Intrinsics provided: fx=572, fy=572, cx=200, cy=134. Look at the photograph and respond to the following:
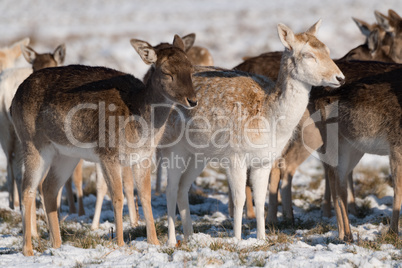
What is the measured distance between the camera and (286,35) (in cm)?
645

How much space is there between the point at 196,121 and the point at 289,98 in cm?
116

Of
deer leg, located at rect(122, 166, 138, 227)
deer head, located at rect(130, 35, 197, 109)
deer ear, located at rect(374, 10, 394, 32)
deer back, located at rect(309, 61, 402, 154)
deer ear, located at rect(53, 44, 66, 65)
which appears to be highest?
deer ear, located at rect(374, 10, 394, 32)

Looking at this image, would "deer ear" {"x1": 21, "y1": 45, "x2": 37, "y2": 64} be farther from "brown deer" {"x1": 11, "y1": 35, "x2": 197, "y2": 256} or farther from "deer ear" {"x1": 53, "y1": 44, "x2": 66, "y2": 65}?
"brown deer" {"x1": 11, "y1": 35, "x2": 197, "y2": 256}

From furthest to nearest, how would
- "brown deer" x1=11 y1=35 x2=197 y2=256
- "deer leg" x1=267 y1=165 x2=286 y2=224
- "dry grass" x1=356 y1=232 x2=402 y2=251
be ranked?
Answer: "deer leg" x1=267 y1=165 x2=286 y2=224, "brown deer" x1=11 y1=35 x2=197 y2=256, "dry grass" x1=356 y1=232 x2=402 y2=251

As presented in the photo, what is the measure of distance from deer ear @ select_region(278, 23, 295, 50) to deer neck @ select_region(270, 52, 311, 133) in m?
0.14

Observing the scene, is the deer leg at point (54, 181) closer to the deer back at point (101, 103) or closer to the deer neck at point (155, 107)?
the deer back at point (101, 103)

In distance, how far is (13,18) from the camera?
46.0m

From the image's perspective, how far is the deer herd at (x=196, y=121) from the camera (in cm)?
639

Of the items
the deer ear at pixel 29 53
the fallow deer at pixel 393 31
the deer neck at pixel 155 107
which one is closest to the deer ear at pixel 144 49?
the deer neck at pixel 155 107

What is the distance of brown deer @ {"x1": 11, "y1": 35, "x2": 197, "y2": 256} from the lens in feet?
20.9

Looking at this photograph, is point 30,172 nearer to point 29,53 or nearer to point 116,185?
point 116,185

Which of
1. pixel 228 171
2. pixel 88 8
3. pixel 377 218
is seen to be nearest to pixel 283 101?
pixel 228 171

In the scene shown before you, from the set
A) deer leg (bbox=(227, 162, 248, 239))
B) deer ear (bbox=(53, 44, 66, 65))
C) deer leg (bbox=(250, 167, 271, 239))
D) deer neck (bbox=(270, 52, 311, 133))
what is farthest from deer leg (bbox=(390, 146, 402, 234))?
deer ear (bbox=(53, 44, 66, 65))

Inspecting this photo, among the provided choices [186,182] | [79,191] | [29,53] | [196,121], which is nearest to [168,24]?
[29,53]
